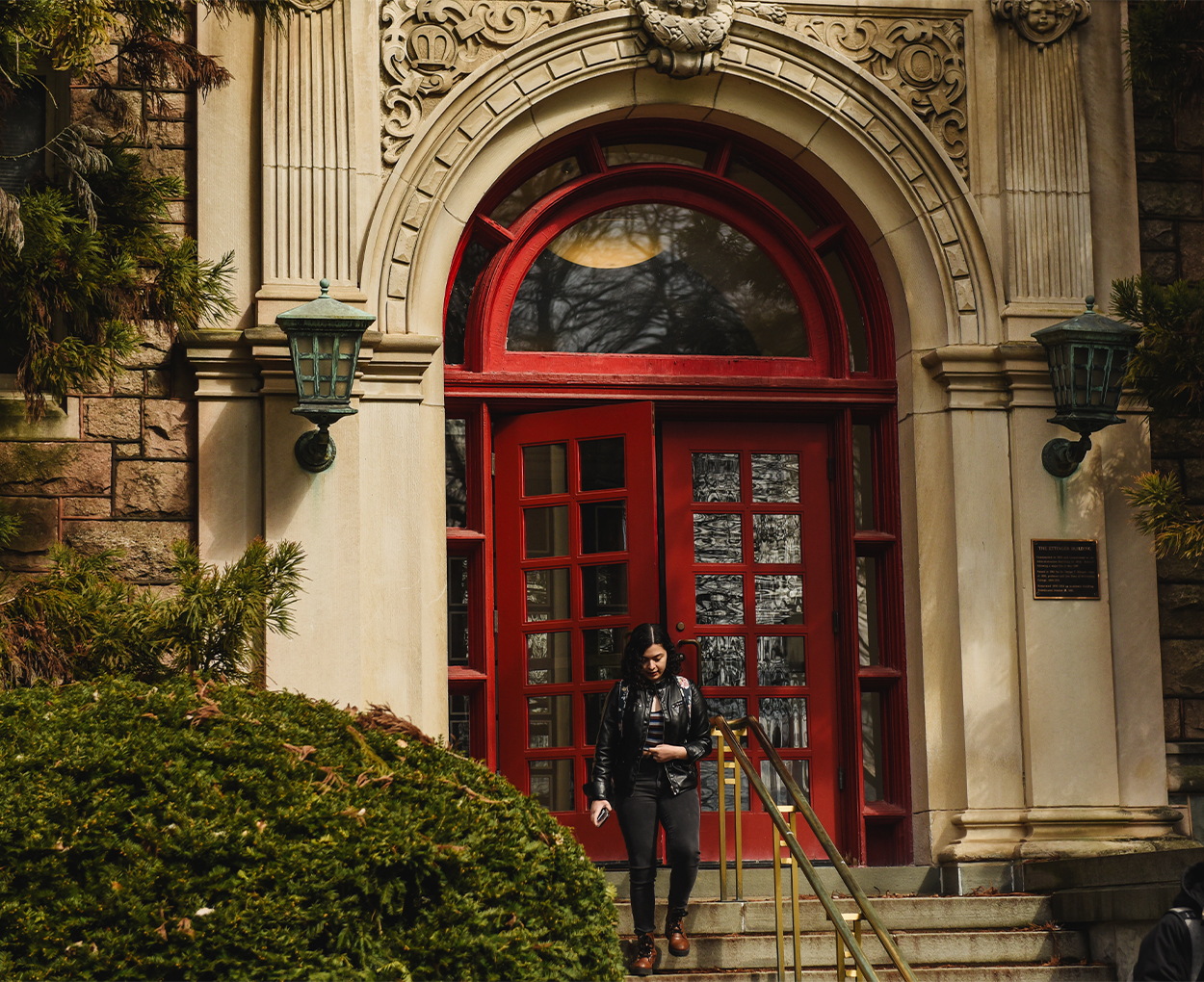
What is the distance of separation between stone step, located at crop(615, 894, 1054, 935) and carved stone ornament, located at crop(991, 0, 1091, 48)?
191 inches


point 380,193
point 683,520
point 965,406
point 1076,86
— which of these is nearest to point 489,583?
point 683,520

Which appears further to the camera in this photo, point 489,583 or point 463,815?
point 489,583

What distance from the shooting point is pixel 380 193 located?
26.5 ft

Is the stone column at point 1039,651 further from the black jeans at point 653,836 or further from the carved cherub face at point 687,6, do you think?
the carved cherub face at point 687,6

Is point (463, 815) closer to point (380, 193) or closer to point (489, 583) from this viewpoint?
point (489, 583)

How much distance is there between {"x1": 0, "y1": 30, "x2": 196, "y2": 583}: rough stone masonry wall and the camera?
7.66 meters

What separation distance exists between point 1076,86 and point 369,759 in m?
5.96

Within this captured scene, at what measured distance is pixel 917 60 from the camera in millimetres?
8672

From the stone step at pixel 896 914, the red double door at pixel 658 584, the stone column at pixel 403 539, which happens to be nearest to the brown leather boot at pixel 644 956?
the stone step at pixel 896 914

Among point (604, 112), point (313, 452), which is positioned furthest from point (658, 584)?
point (604, 112)

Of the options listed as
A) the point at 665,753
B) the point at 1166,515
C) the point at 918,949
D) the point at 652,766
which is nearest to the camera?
the point at 918,949

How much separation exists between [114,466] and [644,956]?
3.70m

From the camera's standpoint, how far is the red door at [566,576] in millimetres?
8406

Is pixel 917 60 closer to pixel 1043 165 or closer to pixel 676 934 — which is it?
pixel 1043 165
